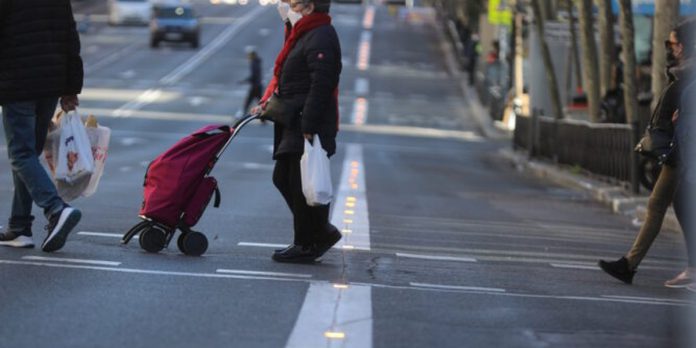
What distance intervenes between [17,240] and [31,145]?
Answer: 66 cm

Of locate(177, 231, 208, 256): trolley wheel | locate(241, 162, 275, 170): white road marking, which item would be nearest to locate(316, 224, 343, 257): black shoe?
locate(177, 231, 208, 256): trolley wheel

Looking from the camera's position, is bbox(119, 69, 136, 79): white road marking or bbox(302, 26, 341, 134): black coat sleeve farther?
bbox(119, 69, 136, 79): white road marking

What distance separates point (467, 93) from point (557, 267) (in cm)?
4504

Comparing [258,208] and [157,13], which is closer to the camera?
[258,208]

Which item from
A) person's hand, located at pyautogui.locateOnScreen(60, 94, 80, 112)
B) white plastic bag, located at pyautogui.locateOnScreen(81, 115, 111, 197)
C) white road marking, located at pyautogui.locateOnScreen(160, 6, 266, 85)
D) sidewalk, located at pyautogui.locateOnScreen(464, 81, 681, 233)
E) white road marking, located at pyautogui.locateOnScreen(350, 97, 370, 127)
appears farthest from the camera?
white road marking, located at pyautogui.locateOnScreen(160, 6, 266, 85)

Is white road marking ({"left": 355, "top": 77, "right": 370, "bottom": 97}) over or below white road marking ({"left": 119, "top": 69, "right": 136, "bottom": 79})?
below

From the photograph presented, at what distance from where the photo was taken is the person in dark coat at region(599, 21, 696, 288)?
9.22 metres

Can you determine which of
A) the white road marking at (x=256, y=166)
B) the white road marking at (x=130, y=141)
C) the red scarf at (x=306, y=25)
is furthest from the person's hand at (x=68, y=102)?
the white road marking at (x=130, y=141)

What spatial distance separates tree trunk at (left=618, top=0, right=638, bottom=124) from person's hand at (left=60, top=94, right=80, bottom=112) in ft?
43.4

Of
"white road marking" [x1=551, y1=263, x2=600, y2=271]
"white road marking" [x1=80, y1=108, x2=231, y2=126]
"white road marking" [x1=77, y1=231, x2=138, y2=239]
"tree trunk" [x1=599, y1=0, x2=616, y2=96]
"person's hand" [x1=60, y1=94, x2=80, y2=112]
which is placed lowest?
"white road marking" [x1=80, y1=108, x2=231, y2=126]

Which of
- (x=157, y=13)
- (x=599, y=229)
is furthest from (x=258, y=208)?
(x=157, y=13)

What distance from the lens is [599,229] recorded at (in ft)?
50.5

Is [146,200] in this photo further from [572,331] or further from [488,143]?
[488,143]

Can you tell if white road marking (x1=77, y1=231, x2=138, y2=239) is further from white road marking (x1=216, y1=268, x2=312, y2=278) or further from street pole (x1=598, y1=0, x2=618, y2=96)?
street pole (x1=598, y1=0, x2=618, y2=96)
